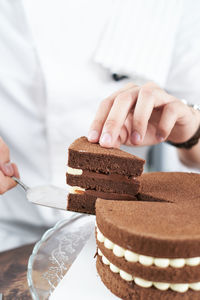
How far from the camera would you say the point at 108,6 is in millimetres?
1470

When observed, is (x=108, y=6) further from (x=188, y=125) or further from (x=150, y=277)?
(x=150, y=277)

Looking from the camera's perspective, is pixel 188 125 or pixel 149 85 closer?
pixel 149 85

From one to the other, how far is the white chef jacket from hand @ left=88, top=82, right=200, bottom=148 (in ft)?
0.89

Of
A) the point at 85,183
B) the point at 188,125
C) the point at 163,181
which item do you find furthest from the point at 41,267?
the point at 188,125

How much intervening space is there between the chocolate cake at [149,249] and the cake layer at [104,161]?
0.14 m

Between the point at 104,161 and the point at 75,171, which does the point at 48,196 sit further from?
the point at 104,161

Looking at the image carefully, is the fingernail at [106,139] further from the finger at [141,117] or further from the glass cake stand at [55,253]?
the glass cake stand at [55,253]

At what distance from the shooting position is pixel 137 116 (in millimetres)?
1187

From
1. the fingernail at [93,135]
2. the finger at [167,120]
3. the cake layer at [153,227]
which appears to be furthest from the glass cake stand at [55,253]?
the finger at [167,120]

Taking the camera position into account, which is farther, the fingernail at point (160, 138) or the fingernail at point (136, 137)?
the fingernail at point (160, 138)

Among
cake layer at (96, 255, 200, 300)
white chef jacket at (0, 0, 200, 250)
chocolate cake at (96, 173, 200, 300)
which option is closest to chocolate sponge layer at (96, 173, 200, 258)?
chocolate cake at (96, 173, 200, 300)

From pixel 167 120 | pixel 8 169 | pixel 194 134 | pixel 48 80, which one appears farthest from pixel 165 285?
pixel 48 80

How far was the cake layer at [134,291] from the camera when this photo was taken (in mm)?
881

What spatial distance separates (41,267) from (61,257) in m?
0.09
